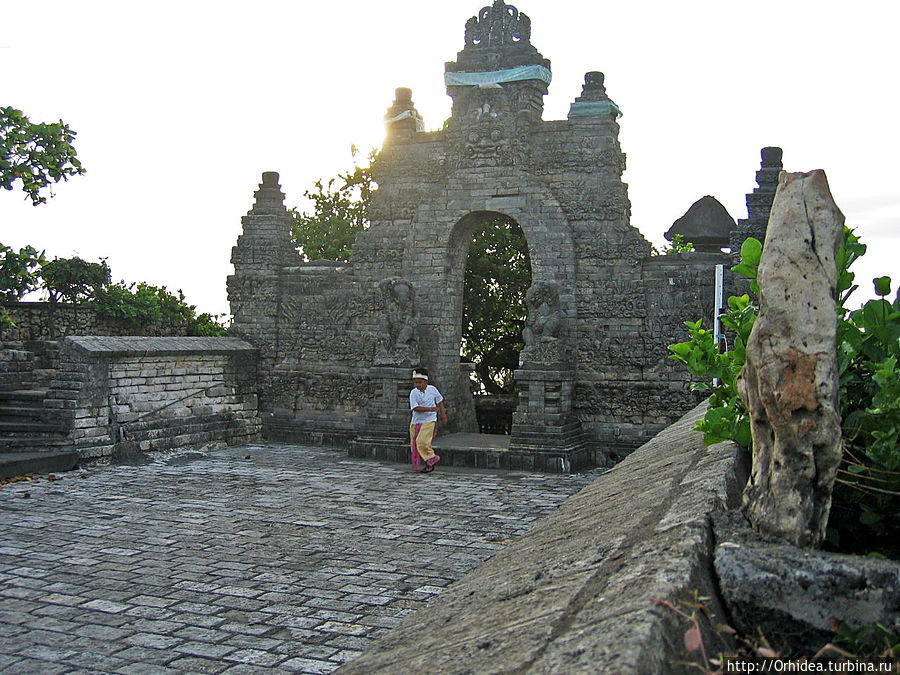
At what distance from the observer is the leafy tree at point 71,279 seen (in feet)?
58.1

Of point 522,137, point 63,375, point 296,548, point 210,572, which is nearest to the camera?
point 210,572

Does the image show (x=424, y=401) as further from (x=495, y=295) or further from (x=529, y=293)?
(x=495, y=295)

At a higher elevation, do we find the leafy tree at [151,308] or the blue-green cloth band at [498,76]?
the blue-green cloth band at [498,76]

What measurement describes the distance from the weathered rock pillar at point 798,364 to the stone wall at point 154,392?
10605mm

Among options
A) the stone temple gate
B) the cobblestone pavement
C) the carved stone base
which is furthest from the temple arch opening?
the cobblestone pavement

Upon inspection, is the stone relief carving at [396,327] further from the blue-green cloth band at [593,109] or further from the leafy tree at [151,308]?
the leafy tree at [151,308]

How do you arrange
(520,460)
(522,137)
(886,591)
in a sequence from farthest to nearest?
(522,137), (520,460), (886,591)

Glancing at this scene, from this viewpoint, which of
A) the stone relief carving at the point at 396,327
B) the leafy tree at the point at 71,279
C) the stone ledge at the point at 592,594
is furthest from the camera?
the leafy tree at the point at 71,279

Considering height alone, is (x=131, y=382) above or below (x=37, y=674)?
above

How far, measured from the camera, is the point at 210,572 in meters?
6.32

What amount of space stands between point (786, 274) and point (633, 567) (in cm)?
77

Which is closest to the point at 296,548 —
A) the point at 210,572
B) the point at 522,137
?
the point at 210,572

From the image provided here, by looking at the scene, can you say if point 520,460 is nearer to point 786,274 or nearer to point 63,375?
point 63,375

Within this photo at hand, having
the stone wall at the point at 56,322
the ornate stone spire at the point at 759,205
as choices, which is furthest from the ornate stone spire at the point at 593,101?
the stone wall at the point at 56,322
